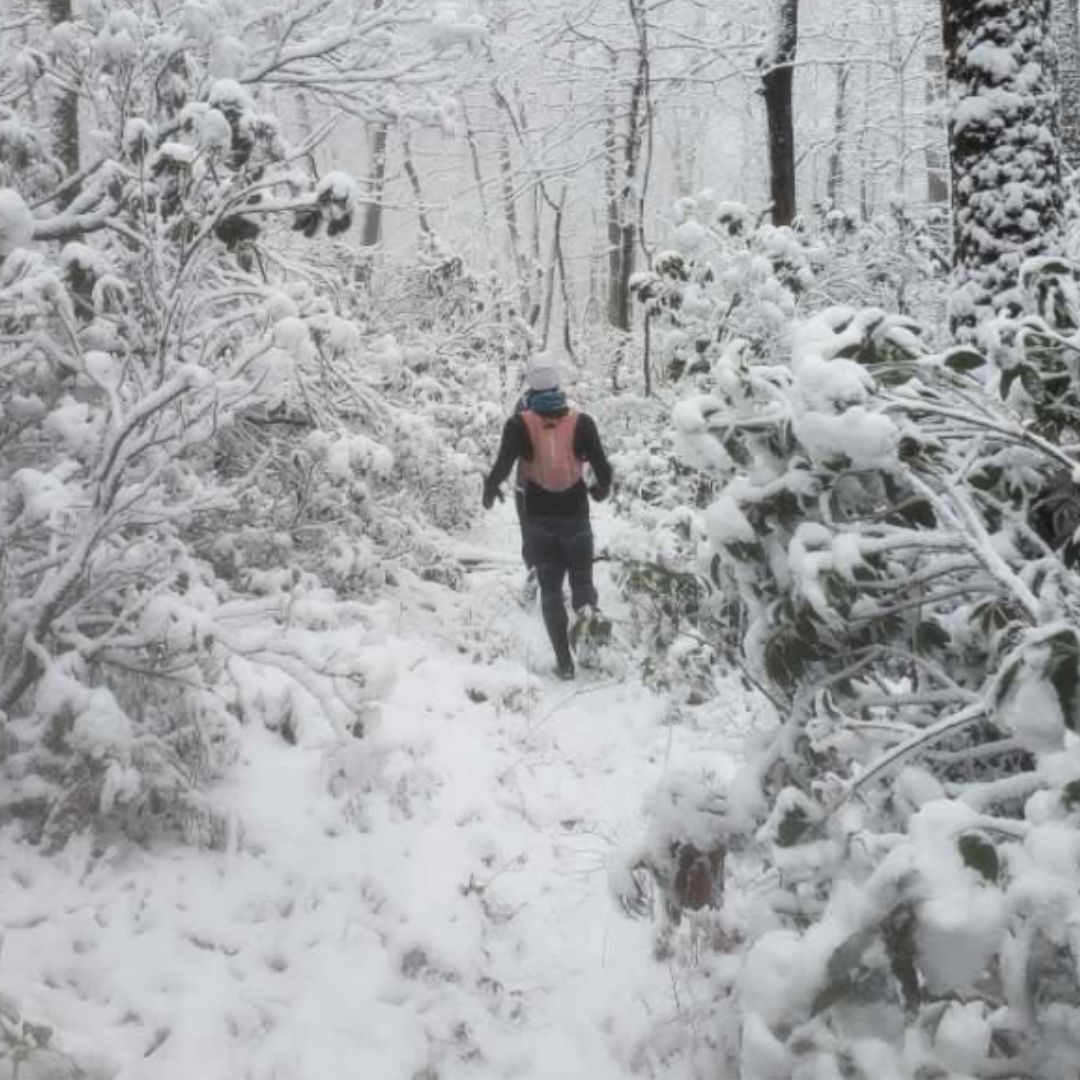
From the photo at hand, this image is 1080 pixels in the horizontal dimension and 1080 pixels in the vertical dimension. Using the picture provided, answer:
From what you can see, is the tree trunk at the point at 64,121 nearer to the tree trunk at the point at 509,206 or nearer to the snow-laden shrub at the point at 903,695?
the snow-laden shrub at the point at 903,695

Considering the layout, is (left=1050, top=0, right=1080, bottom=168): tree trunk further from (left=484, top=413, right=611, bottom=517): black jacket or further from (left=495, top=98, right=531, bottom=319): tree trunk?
(left=495, top=98, right=531, bottom=319): tree trunk

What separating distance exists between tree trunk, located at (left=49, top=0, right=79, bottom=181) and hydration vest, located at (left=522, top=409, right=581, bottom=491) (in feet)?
11.0

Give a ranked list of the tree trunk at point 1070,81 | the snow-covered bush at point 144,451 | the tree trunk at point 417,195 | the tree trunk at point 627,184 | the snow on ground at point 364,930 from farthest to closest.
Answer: the tree trunk at point 627,184 < the tree trunk at point 1070,81 < the tree trunk at point 417,195 < the snow-covered bush at point 144,451 < the snow on ground at point 364,930

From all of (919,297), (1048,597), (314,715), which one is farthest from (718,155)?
(1048,597)

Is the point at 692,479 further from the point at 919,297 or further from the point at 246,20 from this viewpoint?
the point at 246,20

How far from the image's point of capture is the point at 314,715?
4566mm

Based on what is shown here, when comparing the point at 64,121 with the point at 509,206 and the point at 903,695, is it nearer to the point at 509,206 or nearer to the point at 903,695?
the point at 903,695

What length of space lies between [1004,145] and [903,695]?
8.49 ft

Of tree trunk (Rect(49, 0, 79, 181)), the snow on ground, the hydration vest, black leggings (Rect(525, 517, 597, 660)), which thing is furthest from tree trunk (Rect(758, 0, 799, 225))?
the snow on ground

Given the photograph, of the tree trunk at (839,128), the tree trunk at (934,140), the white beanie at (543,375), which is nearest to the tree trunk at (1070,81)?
the white beanie at (543,375)

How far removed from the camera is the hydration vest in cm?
596

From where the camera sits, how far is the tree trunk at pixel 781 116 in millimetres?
9109

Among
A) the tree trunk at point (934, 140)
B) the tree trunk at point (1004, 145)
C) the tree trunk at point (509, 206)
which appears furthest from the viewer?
the tree trunk at point (509, 206)

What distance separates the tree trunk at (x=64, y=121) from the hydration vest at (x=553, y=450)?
11.0ft
